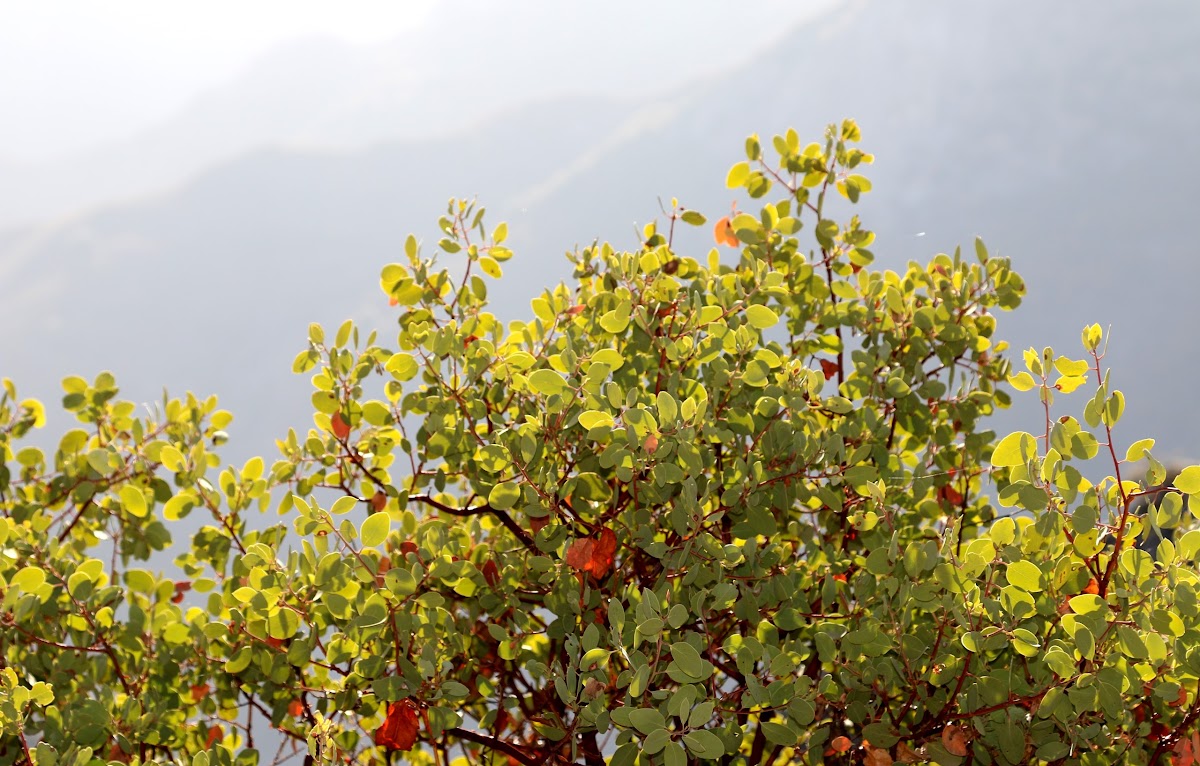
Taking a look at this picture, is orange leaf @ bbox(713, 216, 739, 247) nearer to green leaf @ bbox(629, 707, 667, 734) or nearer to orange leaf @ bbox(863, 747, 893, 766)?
orange leaf @ bbox(863, 747, 893, 766)

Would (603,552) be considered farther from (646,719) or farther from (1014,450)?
(1014,450)

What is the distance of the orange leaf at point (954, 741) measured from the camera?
6.64 feet

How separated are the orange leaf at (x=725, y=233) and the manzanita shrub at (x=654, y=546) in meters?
0.01

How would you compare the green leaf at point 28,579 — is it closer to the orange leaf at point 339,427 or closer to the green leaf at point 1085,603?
the orange leaf at point 339,427

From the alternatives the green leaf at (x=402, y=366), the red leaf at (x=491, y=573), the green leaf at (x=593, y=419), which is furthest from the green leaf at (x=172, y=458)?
the green leaf at (x=593, y=419)

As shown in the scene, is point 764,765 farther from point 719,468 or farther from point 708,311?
point 708,311

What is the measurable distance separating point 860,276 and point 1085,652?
4.46 feet

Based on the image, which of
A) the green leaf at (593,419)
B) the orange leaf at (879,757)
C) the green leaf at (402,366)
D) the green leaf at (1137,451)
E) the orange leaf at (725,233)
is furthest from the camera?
the orange leaf at (725,233)

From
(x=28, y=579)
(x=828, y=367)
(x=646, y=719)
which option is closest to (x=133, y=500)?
(x=28, y=579)

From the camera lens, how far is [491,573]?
241cm

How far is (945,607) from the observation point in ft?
6.35

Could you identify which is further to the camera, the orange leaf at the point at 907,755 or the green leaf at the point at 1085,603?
the orange leaf at the point at 907,755

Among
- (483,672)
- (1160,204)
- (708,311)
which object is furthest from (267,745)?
(1160,204)

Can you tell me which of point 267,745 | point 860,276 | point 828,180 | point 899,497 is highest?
point 267,745
